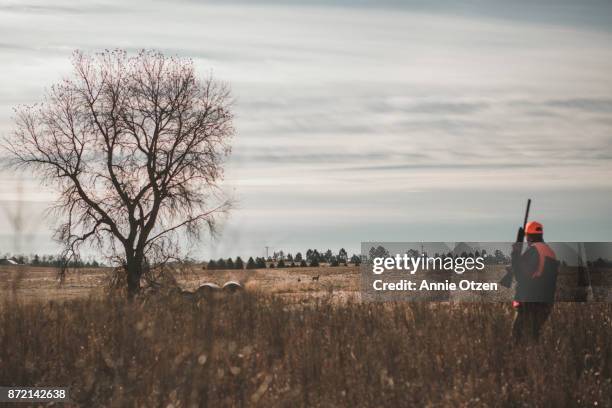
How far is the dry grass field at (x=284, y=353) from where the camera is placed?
912 cm

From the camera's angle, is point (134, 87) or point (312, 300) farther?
point (134, 87)

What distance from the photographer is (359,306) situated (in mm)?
14688

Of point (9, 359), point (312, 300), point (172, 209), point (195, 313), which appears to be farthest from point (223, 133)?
point (9, 359)

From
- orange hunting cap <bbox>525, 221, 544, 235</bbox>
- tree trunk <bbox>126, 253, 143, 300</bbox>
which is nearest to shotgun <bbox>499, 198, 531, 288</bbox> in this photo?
orange hunting cap <bbox>525, 221, 544, 235</bbox>

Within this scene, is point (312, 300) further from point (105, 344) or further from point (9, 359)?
point (9, 359)

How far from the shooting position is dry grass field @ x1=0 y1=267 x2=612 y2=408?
29.9ft

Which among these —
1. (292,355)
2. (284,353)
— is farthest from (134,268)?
(292,355)

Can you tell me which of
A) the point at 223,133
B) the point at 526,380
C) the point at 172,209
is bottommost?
the point at 526,380

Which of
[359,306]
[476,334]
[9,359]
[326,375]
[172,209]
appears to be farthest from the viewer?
[172,209]

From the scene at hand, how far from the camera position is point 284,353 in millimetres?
11703

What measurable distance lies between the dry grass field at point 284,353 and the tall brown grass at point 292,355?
3 centimetres

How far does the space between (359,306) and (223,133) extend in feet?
60.8

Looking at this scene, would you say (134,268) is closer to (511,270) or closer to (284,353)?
(284,353)

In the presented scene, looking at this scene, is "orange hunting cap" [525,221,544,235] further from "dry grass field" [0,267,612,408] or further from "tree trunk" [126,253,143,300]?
"tree trunk" [126,253,143,300]
